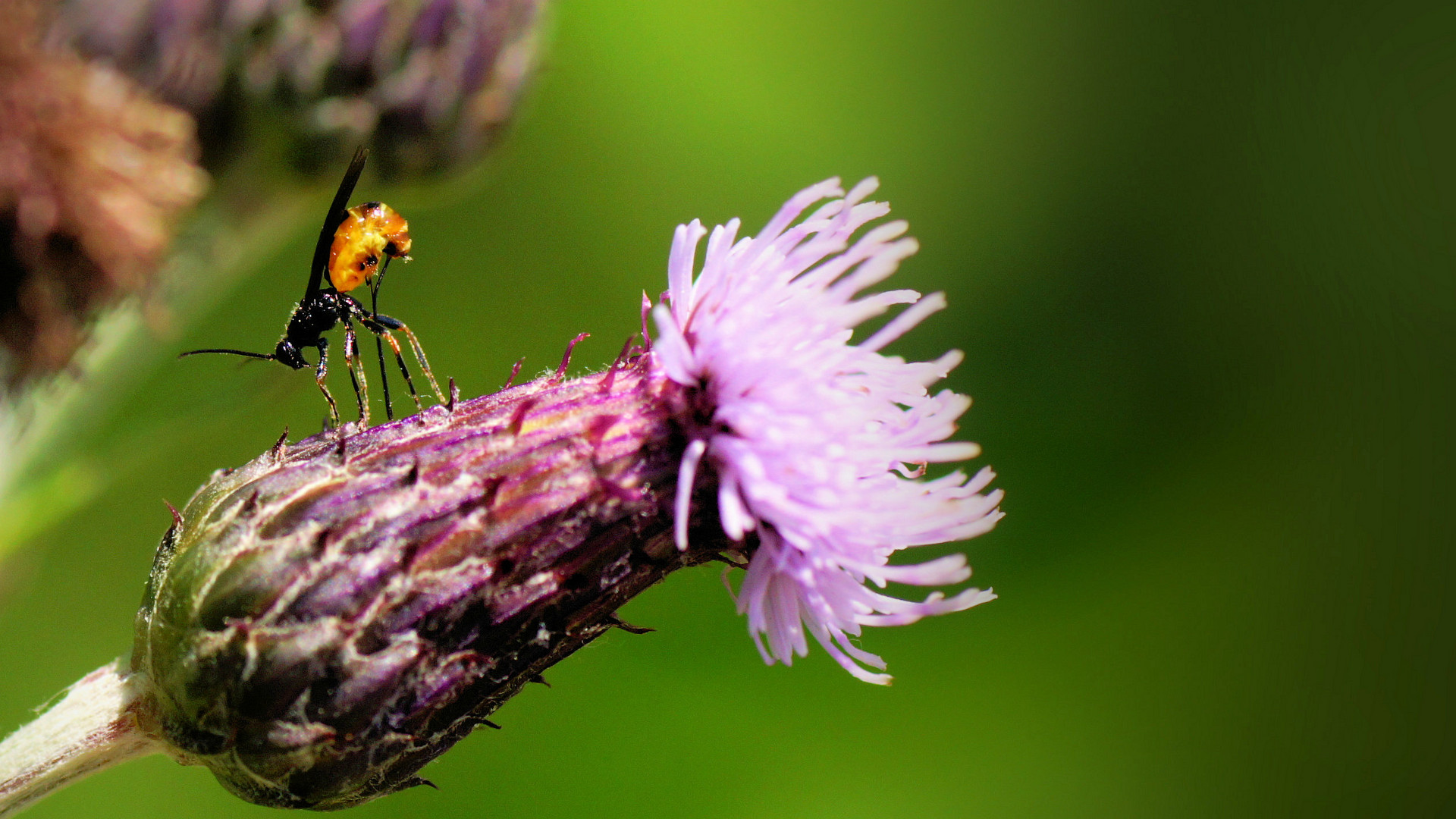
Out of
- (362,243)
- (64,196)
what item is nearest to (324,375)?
(362,243)

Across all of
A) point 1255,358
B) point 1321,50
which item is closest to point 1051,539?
point 1255,358

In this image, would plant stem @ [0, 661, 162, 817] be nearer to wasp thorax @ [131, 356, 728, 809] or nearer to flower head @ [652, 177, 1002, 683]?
wasp thorax @ [131, 356, 728, 809]

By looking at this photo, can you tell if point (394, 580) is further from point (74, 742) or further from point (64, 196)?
point (64, 196)

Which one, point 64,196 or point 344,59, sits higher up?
point 344,59

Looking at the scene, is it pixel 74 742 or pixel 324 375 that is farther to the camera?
pixel 324 375

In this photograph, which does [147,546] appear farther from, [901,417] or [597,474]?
[901,417]

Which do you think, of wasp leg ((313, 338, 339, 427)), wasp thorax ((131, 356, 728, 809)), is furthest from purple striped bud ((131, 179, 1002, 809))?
wasp leg ((313, 338, 339, 427))

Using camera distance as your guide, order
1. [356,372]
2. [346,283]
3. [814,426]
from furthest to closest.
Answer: [346,283] < [356,372] < [814,426]
